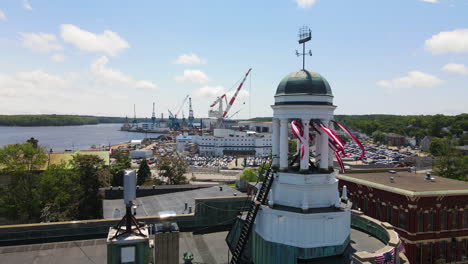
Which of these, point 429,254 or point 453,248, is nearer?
point 429,254

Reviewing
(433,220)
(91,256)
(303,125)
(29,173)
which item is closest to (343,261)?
(303,125)

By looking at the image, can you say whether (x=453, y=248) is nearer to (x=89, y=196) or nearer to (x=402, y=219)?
(x=402, y=219)

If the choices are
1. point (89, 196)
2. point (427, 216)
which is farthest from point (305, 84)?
point (89, 196)

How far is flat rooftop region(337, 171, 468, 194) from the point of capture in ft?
106

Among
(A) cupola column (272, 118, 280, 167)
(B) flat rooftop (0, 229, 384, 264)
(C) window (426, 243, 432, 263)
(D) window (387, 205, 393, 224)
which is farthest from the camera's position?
(D) window (387, 205, 393, 224)

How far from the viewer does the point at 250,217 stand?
626 inches

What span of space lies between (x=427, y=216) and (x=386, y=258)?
21457 millimetres

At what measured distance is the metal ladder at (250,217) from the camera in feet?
48.8

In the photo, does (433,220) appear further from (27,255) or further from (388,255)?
(27,255)

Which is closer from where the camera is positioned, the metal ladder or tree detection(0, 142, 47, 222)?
the metal ladder

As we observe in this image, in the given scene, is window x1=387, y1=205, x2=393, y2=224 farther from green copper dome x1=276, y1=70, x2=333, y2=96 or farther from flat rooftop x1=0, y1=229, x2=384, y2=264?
green copper dome x1=276, y1=70, x2=333, y2=96

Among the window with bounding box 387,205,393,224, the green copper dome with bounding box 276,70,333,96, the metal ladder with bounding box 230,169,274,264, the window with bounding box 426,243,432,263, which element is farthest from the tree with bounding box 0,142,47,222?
the window with bounding box 426,243,432,263

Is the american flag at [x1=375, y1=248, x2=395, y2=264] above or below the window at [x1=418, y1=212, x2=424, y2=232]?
above

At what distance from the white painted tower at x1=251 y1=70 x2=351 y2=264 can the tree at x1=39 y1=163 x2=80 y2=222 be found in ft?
89.1
